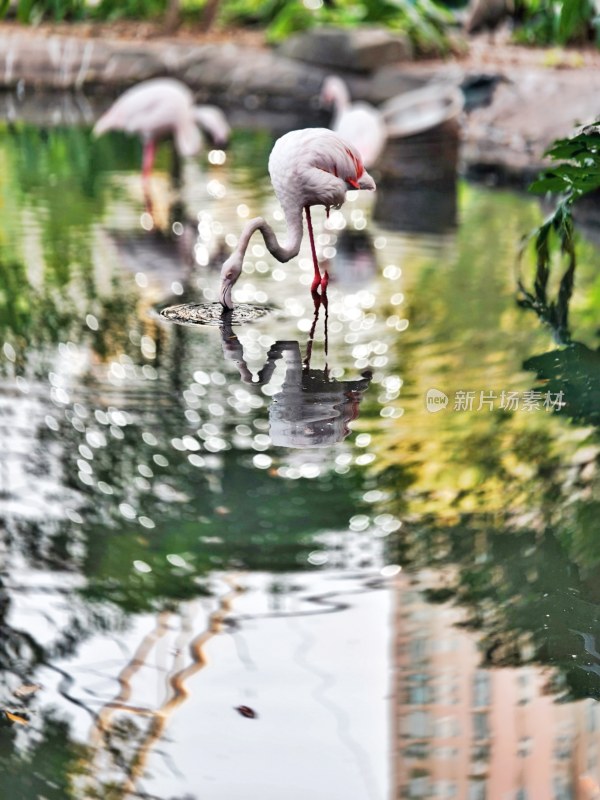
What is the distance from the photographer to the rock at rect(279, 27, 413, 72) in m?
11.5

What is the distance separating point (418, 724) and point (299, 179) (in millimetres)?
2236

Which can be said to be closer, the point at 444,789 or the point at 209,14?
the point at 444,789

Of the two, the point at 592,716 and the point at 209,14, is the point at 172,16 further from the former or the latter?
the point at 592,716

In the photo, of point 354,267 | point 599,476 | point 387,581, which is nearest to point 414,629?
point 387,581

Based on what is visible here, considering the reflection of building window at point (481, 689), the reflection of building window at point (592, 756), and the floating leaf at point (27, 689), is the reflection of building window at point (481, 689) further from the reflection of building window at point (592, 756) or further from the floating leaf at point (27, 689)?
the floating leaf at point (27, 689)

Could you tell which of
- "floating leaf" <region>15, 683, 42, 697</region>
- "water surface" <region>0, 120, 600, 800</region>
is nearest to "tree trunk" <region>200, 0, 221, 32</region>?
"water surface" <region>0, 120, 600, 800</region>

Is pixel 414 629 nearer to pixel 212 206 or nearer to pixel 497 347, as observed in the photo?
pixel 497 347

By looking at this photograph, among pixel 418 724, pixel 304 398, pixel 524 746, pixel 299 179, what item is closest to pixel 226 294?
pixel 299 179

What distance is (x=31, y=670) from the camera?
6.97 feet

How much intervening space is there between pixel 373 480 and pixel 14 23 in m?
12.1

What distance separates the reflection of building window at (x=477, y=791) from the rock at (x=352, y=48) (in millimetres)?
10320

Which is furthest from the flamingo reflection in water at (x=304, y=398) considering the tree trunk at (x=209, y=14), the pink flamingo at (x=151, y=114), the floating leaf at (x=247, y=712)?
the tree trunk at (x=209, y=14)

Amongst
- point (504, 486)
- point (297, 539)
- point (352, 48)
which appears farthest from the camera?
point (352, 48)

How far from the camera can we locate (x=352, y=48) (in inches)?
451
